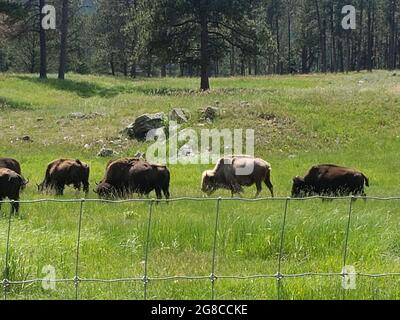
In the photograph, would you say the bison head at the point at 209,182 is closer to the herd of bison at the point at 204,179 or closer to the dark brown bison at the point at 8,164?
the herd of bison at the point at 204,179

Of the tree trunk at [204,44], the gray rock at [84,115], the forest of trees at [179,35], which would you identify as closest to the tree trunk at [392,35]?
the forest of trees at [179,35]

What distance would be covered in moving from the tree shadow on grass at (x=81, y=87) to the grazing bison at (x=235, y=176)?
28.1 meters

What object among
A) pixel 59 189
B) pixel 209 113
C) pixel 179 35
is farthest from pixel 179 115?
pixel 179 35

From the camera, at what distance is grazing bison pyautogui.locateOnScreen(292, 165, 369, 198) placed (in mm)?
17109

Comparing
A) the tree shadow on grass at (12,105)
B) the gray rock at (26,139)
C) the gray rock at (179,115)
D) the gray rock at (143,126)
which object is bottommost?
the gray rock at (26,139)

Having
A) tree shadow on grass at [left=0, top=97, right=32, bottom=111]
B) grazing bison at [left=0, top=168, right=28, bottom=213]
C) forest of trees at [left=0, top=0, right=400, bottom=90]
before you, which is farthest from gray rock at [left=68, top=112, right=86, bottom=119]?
grazing bison at [left=0, top=168, right=28, bottom=213]

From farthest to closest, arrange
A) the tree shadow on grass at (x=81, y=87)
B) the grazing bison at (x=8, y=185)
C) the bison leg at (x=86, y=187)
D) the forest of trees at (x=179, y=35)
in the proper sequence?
the tree shadow on grass at (x=81, y=87) → the forest of trees at (x=179, y=35) → the bison leg at (x=86, y=187) → the grazing bison at (x=8, y=185)

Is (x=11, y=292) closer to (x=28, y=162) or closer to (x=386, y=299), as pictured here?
(x=386, y=299)

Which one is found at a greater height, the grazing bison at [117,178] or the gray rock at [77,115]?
the gray rock at [77,115]

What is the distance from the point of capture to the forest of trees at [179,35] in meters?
42.6

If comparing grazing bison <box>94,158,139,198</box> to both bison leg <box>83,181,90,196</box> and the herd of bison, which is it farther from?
bison leg <box>83,181,90,196</box>

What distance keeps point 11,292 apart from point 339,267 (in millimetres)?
4508
